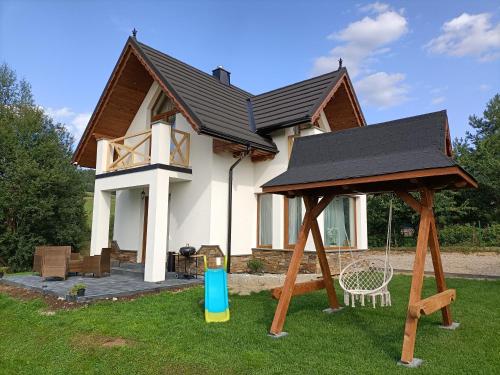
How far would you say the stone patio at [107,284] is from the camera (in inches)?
303

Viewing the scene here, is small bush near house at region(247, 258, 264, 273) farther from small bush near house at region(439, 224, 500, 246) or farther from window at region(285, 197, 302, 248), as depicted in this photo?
small bush near house at region(439, 224, 500, 246)

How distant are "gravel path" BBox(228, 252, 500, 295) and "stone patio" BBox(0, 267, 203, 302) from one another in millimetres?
1140

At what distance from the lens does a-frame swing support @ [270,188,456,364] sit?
4.27 metres

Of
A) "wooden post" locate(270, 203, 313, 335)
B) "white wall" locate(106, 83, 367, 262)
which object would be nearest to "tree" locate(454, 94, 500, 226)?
"white wall" locate(106, 83, 367, 262)

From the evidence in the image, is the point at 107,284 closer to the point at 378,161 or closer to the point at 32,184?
the point at 378,161

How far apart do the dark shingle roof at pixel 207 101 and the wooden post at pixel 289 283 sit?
4.75 meters

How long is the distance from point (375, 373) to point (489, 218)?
79.0 feet

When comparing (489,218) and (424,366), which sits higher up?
(489,218)

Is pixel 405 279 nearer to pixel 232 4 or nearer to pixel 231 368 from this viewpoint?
pixel 231 368

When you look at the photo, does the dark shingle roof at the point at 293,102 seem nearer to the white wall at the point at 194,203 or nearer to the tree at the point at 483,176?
the white wall at the point at 194,203

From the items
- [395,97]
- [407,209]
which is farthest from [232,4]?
[407,209]

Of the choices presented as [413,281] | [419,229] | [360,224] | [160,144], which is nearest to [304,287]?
[413,281]

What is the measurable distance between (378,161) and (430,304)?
195 centimetres

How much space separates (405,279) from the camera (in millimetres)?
10398
